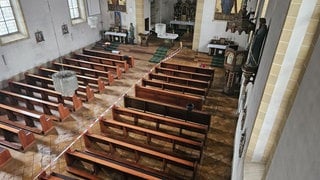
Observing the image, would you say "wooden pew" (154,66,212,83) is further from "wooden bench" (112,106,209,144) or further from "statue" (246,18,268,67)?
"statue" (246,18,268,67)

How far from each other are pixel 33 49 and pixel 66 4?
2.80 m

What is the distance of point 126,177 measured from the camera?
395 cm

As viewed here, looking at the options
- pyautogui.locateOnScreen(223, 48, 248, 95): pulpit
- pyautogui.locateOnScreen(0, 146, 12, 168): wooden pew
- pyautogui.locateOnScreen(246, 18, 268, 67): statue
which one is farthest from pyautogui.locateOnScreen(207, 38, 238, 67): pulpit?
pyautogui.locateOnScreen(0, 146, 12, 168): wooden pew

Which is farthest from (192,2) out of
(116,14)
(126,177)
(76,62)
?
(126,177)

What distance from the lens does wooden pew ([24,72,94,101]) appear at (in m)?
7.25

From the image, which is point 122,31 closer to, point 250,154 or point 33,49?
point 33,49

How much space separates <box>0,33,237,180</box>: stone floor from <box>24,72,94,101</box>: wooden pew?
0.27 meters

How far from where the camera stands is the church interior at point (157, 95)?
1968 mm

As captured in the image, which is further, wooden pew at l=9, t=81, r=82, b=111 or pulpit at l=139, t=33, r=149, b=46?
pulpit at l=139, t=33, r=149, b=46

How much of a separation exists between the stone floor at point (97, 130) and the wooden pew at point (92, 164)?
0.30m

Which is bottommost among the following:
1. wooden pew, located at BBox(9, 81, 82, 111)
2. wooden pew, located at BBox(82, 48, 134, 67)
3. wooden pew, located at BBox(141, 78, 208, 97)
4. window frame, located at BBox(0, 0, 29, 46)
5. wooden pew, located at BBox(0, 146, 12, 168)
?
wooden pew, located at BBox(0, 146, 12, 168)

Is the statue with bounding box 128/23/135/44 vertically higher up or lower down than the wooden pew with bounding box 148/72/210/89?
higher up

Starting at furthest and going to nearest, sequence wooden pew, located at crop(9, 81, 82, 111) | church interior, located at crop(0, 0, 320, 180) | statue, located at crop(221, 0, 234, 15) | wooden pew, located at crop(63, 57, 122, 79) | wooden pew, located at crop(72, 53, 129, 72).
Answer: statue, located at crop(221, 0, 234, 15) < wooden pew, located at crop(72, 53, 129, 72) < wooden pew, located at crop(63, 57, 122, 79) < wooden pew, located at crop(9, 81, 82, 111) < church interior, located at crop(0, 0, 320, 180)

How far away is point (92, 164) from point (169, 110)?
98.6 inches
